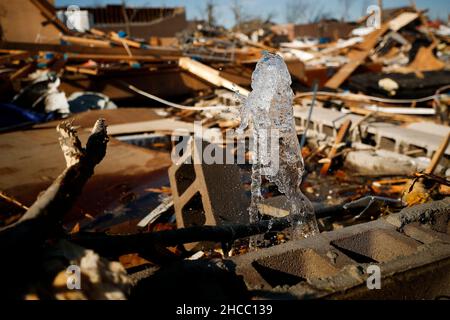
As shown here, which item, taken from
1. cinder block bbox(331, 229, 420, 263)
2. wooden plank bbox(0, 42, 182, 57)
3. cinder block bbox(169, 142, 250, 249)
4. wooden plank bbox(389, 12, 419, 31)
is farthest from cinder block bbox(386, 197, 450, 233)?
wooden plank bbox(389, 12, 419, 31)

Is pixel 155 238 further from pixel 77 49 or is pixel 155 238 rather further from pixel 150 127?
pixel 77 49

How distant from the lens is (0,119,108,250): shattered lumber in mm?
1247

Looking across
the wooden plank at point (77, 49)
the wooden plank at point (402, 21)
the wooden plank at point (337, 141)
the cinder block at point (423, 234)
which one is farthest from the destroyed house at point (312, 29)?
the cinder block at point (423, 234)

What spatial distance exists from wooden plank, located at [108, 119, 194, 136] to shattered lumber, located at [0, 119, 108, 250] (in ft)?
17.9

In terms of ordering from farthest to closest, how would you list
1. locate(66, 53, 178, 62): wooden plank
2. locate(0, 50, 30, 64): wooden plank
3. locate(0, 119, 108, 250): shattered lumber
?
1. locate(66, 53, 178, 62): wooden plank
2. locate(0, 50, 30, 64): wooden plank
3. locate(0, 119, 108, 250): shattered lumber

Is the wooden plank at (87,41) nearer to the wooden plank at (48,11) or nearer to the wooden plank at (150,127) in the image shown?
the wooden plank at (48,11)

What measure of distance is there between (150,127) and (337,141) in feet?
13.7

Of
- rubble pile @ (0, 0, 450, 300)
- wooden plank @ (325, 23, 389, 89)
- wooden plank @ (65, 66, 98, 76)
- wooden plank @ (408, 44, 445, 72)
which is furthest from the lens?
wooden plank @ (408, 44, 445, 72)

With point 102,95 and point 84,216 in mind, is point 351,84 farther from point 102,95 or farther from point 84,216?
point 84,216

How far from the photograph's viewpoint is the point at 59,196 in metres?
Result: 1.47

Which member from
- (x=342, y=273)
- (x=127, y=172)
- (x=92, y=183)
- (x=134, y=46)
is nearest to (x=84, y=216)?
(x=92, y=183)

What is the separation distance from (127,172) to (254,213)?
2.81 metres

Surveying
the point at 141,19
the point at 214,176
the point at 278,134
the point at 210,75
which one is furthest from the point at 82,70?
the point at 141,19

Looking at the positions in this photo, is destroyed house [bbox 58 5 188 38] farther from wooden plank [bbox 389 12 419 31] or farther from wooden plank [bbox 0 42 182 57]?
wooden plank [bbox 389 12 419 31]
